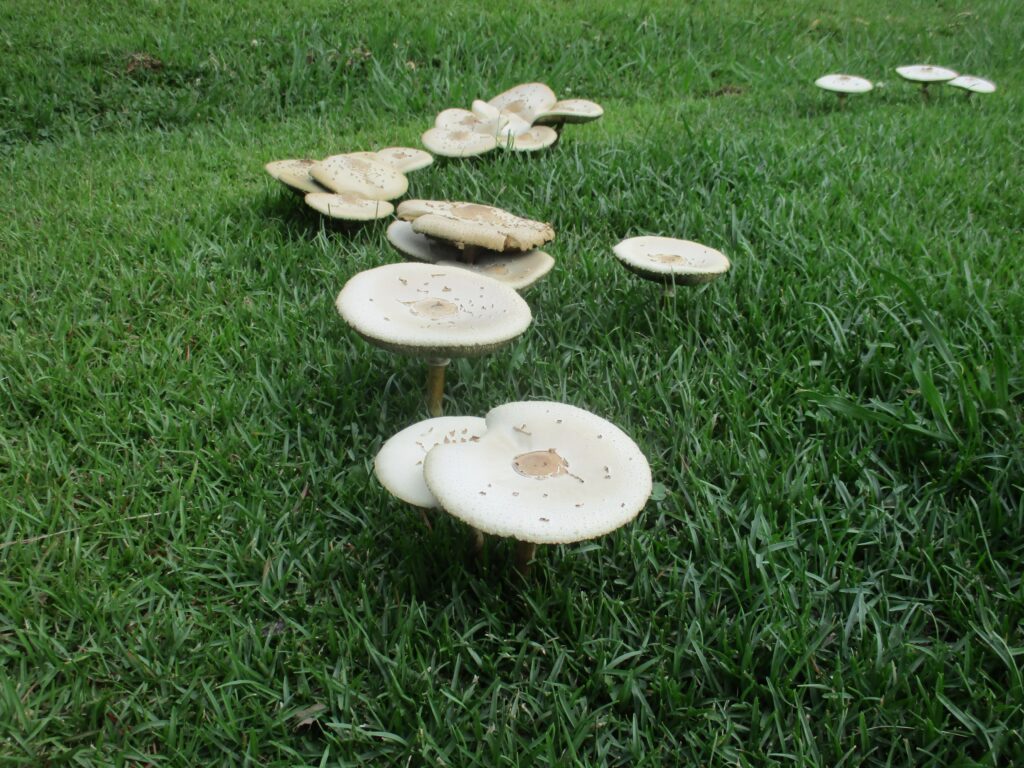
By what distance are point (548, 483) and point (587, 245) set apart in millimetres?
2063

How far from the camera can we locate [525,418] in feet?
6.55

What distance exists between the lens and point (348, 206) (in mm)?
3535

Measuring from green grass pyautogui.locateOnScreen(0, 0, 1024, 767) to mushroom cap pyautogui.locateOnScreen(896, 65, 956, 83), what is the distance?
1319mm

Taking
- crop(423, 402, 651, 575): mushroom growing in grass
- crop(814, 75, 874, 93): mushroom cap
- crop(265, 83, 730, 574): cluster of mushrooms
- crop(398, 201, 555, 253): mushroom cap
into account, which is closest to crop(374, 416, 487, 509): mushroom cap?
crop(265, 83, 730, 574): cluster of mushrooms

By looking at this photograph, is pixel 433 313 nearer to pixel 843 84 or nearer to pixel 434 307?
pixel 434 307

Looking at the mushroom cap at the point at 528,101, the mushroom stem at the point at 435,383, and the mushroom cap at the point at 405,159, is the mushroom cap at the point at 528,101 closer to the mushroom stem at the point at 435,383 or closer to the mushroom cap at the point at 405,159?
the mushroom cap at the point at 405,159

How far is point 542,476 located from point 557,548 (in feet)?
1.35

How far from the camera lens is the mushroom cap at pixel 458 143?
4219mm

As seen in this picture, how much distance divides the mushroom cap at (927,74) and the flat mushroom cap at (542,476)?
5.35m

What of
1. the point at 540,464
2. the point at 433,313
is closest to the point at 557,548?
the point at 540,464

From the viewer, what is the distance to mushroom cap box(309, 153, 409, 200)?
3.66 meters

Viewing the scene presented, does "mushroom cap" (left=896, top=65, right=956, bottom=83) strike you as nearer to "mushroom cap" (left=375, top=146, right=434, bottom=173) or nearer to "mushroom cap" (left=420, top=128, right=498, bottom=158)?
"mushroom cap" (left=420, top=128, right=498, bottom=158)

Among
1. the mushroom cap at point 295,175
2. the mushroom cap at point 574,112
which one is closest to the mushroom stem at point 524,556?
the mushroom cap at point 295,175

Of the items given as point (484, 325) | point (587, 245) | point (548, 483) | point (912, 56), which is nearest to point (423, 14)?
point (587, 245)
